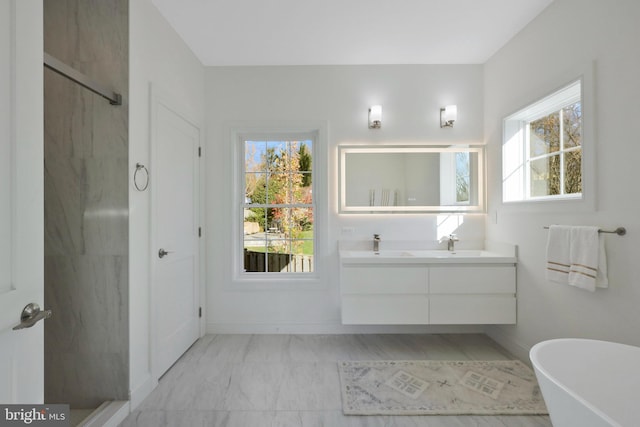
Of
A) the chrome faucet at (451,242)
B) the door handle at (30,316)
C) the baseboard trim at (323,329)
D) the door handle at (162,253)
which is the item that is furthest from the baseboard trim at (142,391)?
the chrome faucet at (451,242)

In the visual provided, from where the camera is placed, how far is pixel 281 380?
2.20 metres

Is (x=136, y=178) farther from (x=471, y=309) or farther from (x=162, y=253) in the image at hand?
(x=471, y=309)

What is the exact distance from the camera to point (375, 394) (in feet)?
6.65

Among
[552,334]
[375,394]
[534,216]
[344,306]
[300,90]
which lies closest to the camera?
[375,394]

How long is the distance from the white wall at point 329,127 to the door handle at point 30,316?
205 cm

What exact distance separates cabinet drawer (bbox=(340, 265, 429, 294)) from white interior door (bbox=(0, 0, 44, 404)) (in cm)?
205

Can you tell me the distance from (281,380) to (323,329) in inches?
35.6

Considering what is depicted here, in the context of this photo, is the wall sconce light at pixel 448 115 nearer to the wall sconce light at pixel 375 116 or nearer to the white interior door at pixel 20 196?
the wall sconce light at pixel 375 116

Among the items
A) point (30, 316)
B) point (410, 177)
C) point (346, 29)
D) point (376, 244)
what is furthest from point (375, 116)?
point (30, 316)

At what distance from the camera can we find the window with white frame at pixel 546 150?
215cm

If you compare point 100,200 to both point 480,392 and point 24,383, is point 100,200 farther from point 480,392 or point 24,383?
point 480,392

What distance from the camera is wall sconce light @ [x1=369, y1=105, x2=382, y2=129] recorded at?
2.98m

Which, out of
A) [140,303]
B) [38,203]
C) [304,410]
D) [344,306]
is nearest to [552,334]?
[344,306]

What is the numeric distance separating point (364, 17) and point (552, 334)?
278cm
